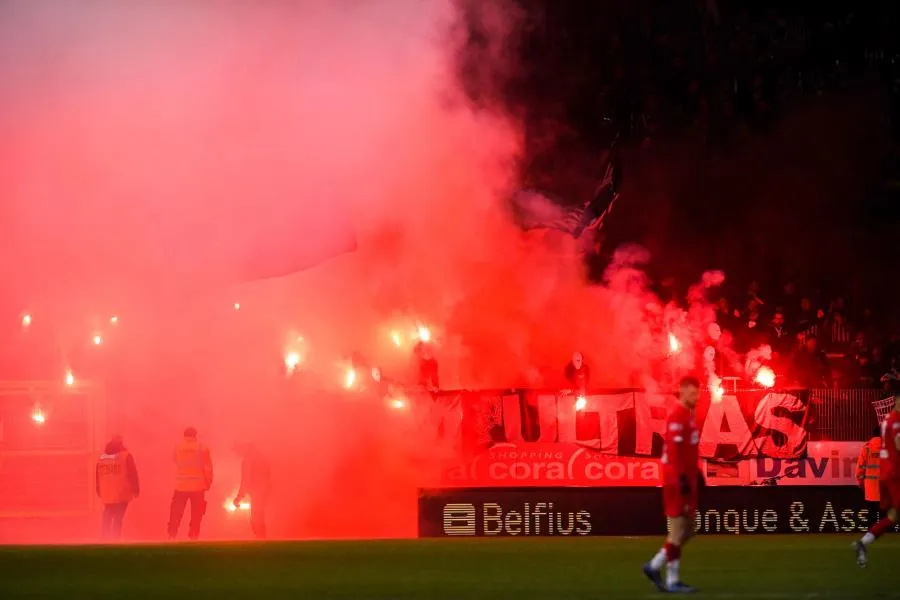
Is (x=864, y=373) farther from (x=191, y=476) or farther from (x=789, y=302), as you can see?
(x=191, y=476)

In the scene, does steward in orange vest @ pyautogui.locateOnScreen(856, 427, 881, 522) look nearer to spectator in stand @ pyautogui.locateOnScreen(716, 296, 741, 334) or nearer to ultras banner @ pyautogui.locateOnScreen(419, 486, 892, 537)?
ultras banner @ pyautogui.locateOnScreen(419, 486, 892, 537)

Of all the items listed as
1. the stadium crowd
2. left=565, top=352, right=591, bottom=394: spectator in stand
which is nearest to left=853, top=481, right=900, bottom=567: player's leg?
left=565, top=352, right=591, bottom=394: spectator in stand

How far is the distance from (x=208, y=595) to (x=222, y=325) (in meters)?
17.8

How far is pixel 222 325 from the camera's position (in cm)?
3114

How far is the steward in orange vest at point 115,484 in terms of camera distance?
24.8 metres

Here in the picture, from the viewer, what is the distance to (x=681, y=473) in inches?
509

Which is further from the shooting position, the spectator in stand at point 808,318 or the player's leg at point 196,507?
the spectator in stand at point 808,318

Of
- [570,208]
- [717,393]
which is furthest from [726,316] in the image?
[717,393]

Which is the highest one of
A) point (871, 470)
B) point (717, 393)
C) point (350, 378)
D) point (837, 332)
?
point (837, 332)

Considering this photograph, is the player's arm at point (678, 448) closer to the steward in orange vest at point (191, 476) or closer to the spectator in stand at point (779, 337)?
the steward in orange vest at point (191, 476)

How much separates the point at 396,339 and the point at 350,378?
1247 millimetres

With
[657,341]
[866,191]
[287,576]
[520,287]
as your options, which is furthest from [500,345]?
[287,576]

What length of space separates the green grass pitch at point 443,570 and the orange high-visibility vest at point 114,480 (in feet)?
11.3

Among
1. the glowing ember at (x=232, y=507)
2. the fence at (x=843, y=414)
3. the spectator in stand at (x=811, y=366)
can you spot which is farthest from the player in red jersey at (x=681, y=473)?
the spectator in stand at (x=811, y=366)
